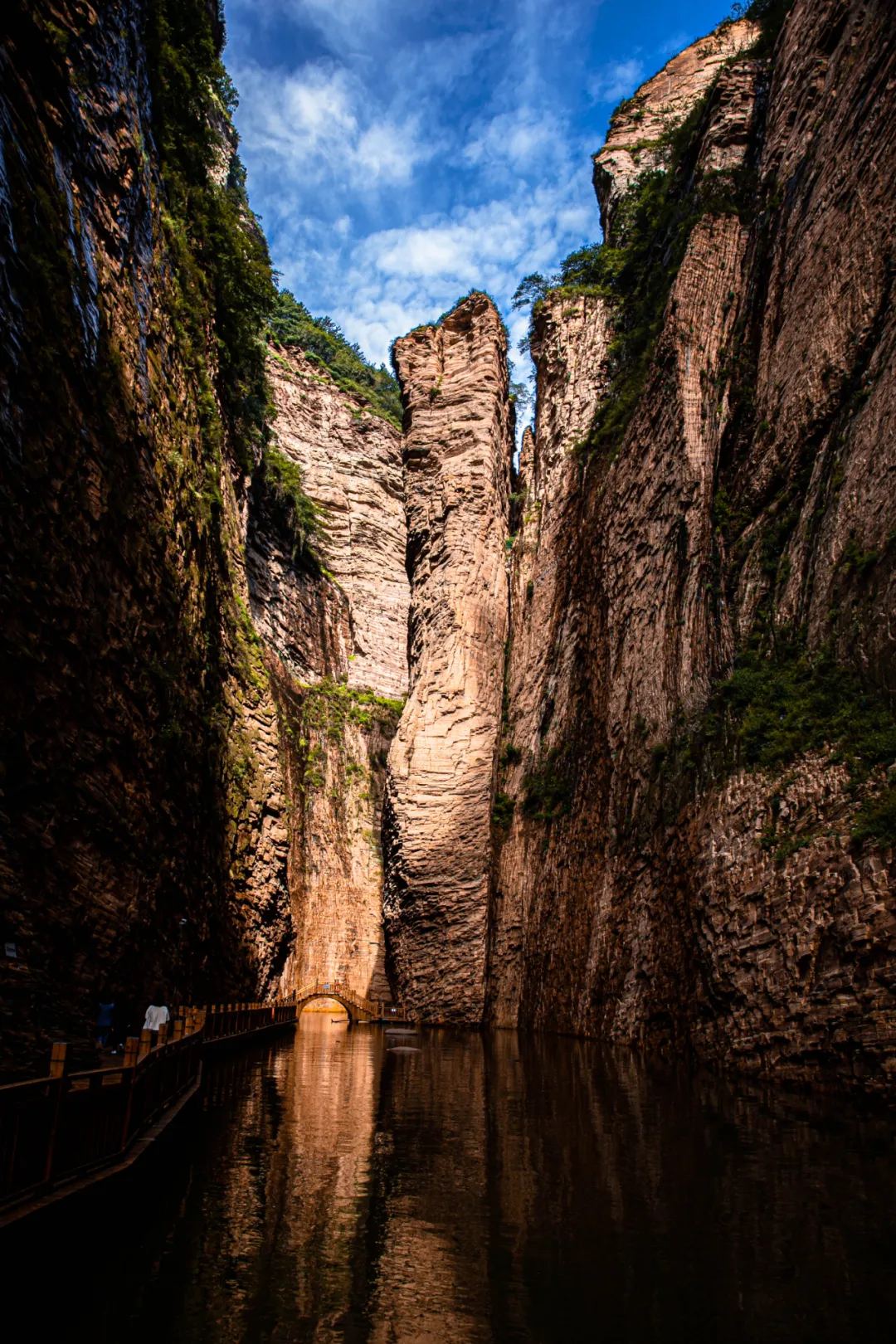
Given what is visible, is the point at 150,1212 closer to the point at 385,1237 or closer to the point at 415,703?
the point at 385,1237

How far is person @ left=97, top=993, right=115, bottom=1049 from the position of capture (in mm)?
10516

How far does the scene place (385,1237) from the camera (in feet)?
16.9

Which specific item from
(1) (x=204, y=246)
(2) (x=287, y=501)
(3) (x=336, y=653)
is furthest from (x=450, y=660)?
(1) (x=204, y=246)

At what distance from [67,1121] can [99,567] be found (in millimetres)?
8451

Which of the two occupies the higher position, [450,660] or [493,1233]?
[450,660]

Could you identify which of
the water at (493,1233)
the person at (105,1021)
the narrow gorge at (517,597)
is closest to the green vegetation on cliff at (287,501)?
the narrow gorge at (517,597)

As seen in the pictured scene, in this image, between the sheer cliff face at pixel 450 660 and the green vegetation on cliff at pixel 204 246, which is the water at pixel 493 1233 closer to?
the green vegetation on cliff at pixel 204 246

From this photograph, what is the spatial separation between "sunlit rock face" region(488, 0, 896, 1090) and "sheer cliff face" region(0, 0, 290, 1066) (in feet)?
30.1

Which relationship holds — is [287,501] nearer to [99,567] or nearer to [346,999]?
[346,999]

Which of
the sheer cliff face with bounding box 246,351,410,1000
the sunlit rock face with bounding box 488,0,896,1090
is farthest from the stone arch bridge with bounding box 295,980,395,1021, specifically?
the sunlit rock face with bounding box 488,0,896,1090

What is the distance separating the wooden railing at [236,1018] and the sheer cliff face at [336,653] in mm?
9345

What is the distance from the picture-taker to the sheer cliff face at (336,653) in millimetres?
34688

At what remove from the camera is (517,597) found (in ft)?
109

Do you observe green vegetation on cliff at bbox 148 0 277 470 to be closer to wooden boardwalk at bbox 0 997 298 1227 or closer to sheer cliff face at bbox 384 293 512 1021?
sheer cliff face at bbox 384 293 512 1021
